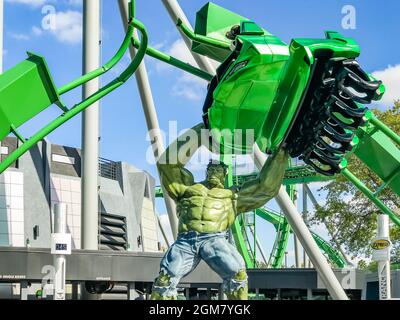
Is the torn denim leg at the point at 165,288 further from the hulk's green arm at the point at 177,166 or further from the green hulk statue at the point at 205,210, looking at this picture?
the hulk's green arm at the point at 177,166

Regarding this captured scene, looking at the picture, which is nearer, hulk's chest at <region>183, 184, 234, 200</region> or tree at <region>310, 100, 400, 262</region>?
hulk's chest at <region>183, 184, 234, 200</region>

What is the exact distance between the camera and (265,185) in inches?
345

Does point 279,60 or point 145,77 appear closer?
point 279,60

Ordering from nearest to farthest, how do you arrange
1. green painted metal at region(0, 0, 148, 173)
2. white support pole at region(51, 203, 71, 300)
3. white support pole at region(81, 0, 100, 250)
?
green painted metal at region(0, 0, 148, 173) < white support pole at region(51, 203, 71, 300) < white support pole at region(81, 0, 100, 250)

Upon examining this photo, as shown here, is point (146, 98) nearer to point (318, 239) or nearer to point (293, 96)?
point (293, 96)

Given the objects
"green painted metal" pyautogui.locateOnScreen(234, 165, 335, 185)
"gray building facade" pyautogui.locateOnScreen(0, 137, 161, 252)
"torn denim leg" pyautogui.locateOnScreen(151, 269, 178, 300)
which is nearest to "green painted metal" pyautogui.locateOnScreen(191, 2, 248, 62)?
"torn denim leg" pyautogui.locateOnScreen(151, 269, 178, 300)

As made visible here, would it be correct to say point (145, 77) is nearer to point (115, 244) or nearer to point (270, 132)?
point (270, 132)

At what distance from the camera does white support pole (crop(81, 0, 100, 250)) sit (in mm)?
20000

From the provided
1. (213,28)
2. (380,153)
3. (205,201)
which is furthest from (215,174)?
(380,153)

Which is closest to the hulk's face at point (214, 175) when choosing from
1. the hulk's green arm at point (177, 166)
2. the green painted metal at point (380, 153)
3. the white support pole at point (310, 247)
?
the hulk's green arm at point (177, 166)

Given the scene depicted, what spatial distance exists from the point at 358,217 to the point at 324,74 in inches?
647

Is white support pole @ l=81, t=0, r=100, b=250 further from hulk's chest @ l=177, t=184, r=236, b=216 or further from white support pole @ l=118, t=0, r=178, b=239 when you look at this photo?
hulk's chest @ l=177, t=184, r=236, b=216
